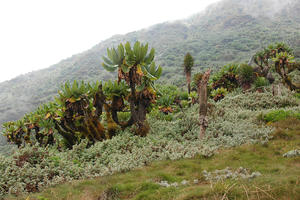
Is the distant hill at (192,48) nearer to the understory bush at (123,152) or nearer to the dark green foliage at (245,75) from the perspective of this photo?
the dark green foliage at (245,75)

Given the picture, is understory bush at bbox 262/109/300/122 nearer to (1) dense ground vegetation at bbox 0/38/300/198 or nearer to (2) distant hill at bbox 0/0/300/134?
(1) dense ground vegetation at bbox 0/38/300/198

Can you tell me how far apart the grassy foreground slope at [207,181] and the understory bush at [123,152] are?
529 mm

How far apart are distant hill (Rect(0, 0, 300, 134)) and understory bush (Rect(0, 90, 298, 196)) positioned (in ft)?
58.0

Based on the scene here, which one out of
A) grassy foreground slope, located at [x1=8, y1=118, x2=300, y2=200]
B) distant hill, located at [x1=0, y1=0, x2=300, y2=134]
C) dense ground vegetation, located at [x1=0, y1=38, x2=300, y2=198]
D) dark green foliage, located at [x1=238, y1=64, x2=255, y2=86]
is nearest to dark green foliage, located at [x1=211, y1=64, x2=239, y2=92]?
dark green foliage, located at [x1=238, y1=64, x2=255, y2=86]

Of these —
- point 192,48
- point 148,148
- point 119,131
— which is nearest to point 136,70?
point 119,131

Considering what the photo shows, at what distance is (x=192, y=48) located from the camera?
111 meters

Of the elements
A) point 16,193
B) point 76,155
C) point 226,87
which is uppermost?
point 16,193

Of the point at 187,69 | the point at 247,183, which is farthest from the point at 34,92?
the point at 247,183

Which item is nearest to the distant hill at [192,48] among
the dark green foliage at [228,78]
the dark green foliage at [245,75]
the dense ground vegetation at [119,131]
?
the dark green foliage at [228,78]

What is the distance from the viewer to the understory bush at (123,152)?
21.9 feet

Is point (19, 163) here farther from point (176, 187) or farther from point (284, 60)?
point (284, 60)

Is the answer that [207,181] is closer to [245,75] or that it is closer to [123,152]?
[123,152]

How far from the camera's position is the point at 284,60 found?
18.7 metres

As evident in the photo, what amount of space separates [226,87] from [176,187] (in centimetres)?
2089
